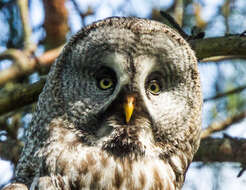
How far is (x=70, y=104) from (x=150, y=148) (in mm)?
510

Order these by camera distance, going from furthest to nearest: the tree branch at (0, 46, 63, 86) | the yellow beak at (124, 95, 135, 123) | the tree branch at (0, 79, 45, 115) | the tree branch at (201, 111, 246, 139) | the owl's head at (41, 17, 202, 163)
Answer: the tree branch at (201, 111, 246, 139), the tree branch at (0, 46, 63, 86), the tree branch at (0, 79, 45, 115), the owl's head at (41, 17, 202, 163), the yellow beak at (124, 95, 135, 123)

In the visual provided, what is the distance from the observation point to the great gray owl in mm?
2600

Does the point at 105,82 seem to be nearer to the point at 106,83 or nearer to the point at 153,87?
the point at 106,83

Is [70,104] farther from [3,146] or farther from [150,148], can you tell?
[3,146]

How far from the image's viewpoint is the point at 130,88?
2.61 meters

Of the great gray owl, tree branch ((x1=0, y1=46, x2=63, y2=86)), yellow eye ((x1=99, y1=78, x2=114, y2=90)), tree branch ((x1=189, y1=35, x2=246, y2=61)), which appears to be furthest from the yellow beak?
tree branch ((x1=0, y1=46, x2=63, y2=86))

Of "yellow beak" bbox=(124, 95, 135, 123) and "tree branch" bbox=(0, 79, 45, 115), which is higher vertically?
"tree branch" bbox=(0, 79, 45, 115)

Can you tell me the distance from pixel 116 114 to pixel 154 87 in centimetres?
29

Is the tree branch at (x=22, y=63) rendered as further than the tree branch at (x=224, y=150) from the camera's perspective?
No

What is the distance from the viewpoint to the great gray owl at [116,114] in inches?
102

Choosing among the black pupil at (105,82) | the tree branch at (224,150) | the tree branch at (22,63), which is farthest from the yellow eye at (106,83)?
the tree branch at (224,150)

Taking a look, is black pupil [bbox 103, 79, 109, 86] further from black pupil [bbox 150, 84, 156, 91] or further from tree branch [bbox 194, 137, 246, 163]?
tree branch [bbox 194, 137, 246, 163]

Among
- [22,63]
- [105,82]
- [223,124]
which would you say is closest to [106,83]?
[105,82]

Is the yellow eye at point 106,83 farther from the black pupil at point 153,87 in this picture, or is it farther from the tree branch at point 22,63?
the tree branch at point 22,63
